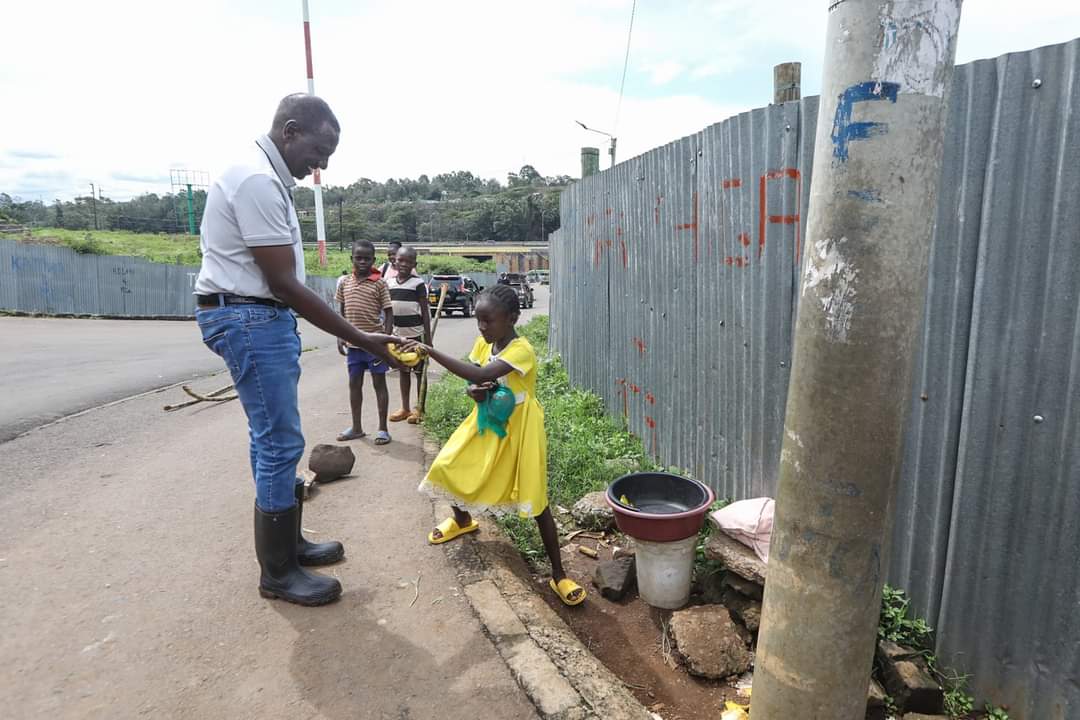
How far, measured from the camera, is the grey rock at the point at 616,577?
141 inches

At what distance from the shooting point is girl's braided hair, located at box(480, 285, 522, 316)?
10.7 feet

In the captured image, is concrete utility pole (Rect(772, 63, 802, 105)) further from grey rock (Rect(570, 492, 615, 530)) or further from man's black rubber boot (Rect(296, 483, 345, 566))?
man's black rubber boot (Rect(296, 483, 345, 566))

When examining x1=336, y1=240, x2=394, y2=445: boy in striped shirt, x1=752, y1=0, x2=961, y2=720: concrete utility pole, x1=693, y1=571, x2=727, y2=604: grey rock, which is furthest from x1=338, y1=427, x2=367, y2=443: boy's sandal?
x1=752, y1=0, x2=961, y2=720: concrete utility pole

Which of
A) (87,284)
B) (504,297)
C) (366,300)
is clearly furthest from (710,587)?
(87,284)

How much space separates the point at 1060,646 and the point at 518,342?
2422 millimetres

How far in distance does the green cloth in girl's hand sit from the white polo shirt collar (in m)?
1.35

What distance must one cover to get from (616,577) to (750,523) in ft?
2.74

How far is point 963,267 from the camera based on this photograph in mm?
2400

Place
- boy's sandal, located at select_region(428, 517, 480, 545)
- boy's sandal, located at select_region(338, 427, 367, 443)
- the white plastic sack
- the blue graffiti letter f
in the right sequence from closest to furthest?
1. the blue graffiti letter f
2. the white plastic sack
3. boy's sandal, located at select_region(428, 517, 480, 545)
4. boy's sandal, located at select_region(338, 427, 367, 443)

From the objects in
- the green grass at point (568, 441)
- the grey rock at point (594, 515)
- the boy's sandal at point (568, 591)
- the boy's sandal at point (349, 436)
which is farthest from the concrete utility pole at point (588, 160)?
the boy's sandal at point (568, 591)

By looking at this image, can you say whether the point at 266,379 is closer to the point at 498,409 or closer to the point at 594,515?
the point at 498,409

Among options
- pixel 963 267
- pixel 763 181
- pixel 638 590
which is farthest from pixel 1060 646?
pixel 763 181

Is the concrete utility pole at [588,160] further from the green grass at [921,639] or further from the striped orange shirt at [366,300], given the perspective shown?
the green grass at [921,639]

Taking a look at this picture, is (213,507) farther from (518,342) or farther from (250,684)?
(518,342)
